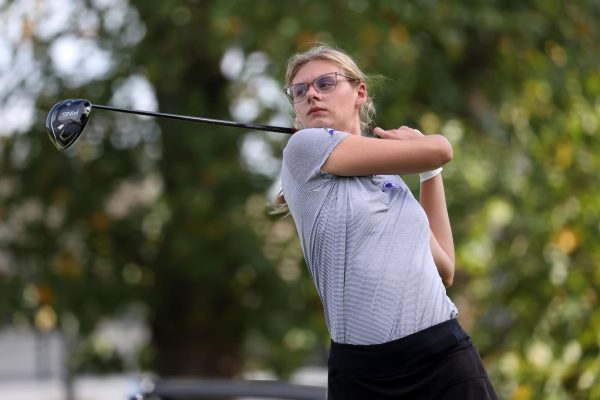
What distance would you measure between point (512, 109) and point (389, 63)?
1.27m

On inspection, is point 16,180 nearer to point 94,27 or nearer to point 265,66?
point 94,27

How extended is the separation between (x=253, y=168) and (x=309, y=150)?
5.07 meters

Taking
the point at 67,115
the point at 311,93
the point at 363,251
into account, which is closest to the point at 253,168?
the point at 67,115

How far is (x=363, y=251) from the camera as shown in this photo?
232 centimetres

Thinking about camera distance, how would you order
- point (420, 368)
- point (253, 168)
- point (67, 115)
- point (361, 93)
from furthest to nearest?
point (253, 168) < point (67, 115) < point (361, 93) < point (420, 368)

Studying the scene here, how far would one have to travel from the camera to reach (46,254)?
8211mm

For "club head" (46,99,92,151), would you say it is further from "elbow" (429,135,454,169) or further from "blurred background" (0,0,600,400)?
"blurred background" (0,0,600,400)

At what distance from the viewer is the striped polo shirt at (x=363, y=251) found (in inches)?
90.4

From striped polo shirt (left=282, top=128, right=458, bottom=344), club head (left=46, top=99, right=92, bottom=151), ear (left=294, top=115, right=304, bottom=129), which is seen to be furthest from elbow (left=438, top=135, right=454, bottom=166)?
club head (left=46, top=99, right=92, bottom=151)

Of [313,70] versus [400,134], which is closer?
[400,134]

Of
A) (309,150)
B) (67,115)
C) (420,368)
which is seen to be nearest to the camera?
(420,368)

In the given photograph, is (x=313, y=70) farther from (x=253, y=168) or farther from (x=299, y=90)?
(x=253, y=168)

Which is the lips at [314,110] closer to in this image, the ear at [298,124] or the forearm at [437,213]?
the ear at [298,124]

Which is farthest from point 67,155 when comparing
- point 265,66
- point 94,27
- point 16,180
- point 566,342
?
point 566,342
